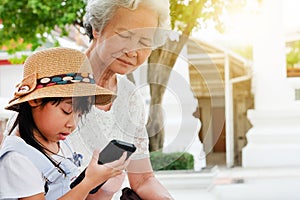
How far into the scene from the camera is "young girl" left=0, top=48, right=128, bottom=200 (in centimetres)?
116

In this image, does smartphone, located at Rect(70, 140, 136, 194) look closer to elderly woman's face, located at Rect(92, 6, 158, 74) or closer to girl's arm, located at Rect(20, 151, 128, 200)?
girl's arm, located at Rect(20, 151, 128, 200)

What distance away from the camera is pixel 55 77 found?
1.23 metres

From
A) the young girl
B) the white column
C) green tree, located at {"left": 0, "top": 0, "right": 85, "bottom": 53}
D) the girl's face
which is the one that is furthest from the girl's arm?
the white column

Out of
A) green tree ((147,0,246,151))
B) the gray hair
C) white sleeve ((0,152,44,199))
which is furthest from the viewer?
green tree ((147,0,246,151))

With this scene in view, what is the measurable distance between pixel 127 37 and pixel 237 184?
311 cm

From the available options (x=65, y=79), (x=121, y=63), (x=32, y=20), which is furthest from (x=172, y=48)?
(x=32, y=20)

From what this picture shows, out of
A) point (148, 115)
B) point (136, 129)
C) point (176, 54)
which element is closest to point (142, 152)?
point (136, 129)

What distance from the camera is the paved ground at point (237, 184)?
10.9ft

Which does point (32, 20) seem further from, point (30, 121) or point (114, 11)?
point (30, 121)

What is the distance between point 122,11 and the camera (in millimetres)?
1389

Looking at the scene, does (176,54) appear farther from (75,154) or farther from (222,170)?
(222,170)

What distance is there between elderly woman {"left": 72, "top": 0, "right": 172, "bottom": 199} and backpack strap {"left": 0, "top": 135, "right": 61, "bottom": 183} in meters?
0.17

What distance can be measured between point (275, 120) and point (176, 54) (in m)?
3.39

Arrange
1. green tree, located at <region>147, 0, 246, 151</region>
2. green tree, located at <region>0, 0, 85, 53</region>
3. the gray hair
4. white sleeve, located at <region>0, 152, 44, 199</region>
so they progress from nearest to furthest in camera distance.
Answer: white sleeve, located at <region>0, 152, 44, 199</region>, the gray hair, green tree, located at <region>147, 0, 246, 151</region>, green tree, located at <region>0, 0, 85, 53</region>
